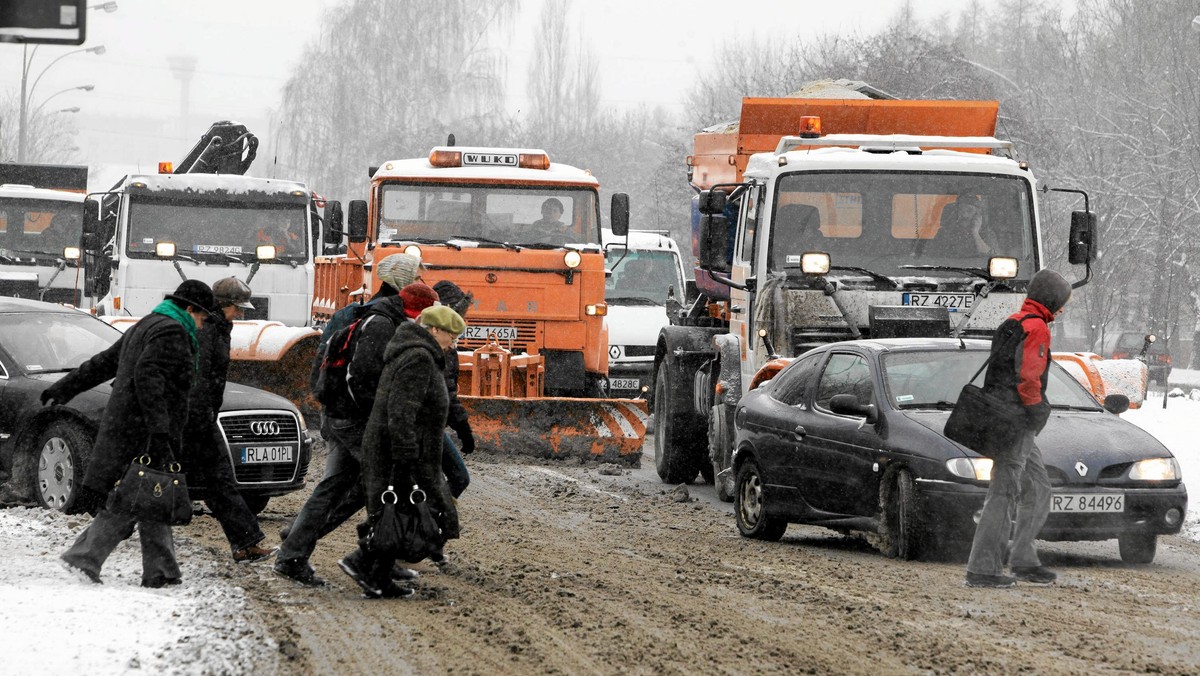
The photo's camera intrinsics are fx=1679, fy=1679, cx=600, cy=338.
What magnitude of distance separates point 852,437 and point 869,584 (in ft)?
5.53

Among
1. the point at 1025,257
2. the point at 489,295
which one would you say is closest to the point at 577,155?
the point at 489,295

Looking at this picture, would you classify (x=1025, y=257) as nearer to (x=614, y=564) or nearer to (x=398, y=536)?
(x=614, y=564)

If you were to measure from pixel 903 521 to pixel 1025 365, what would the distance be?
139 centimetres

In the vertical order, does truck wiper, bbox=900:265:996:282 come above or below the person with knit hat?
above

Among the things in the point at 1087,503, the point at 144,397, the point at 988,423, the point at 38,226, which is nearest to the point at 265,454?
the point at 144,397

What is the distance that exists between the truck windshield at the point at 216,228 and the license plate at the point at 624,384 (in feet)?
14.1

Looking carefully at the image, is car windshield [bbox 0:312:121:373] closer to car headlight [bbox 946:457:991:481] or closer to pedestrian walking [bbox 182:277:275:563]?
pedestrian walking [bbox 182:277:275:563]

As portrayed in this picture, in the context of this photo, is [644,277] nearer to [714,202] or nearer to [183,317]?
[714,202]

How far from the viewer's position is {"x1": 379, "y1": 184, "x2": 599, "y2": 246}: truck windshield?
17312mm

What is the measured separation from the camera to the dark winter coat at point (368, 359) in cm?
862

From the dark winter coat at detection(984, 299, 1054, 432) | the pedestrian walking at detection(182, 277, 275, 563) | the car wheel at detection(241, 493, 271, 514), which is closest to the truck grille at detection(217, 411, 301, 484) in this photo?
the car wheel at detection(241, 493, 271, 514)

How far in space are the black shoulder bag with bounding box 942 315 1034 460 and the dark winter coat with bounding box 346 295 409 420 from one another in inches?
123

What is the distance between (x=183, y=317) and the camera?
28.7 ft

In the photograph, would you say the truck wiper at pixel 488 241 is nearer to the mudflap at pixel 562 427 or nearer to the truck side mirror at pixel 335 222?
the truck side mirror at pixel 335 222
